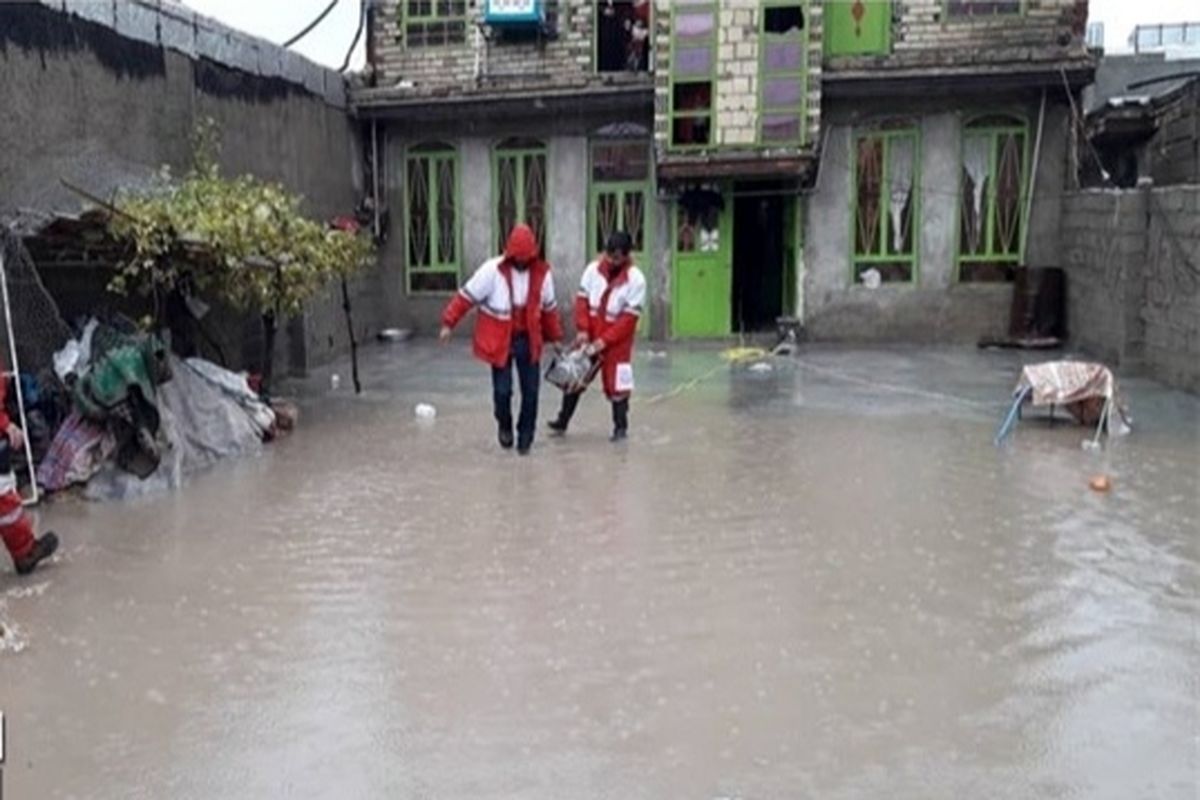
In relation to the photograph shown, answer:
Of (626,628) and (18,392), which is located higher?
(18,392)

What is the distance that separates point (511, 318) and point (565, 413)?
1009mm

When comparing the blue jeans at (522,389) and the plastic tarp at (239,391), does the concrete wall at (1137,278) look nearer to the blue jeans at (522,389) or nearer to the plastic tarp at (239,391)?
the blue jeans at (522,389)

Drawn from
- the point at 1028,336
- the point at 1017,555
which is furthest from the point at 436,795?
the point at 1028,336

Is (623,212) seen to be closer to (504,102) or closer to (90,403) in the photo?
(504,102)

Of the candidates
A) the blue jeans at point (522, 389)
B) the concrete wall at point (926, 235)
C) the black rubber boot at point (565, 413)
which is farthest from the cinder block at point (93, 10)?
the concrete wall at point (926, 235)

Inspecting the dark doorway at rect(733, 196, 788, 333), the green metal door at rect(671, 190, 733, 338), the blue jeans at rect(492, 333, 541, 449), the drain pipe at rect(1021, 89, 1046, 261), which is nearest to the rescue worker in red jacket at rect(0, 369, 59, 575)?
the blue jeans at rect(492, 333, 541, 449)

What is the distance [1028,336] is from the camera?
46.9ft

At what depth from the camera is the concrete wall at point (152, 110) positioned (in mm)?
7459

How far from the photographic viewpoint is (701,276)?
50.7ft

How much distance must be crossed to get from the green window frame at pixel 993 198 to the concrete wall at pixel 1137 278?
0.63m

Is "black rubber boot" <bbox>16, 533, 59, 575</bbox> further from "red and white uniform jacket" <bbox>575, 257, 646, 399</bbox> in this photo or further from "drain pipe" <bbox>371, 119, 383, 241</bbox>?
"drain pipe" <bbox>371, 119, 383, 241</bbox>

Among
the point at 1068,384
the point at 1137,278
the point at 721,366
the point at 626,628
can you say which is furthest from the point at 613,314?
the point at 1137,278

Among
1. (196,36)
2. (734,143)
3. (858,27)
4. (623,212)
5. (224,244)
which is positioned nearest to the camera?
(224,244)

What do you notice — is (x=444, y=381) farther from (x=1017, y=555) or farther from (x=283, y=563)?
(x=1017, y=555)
